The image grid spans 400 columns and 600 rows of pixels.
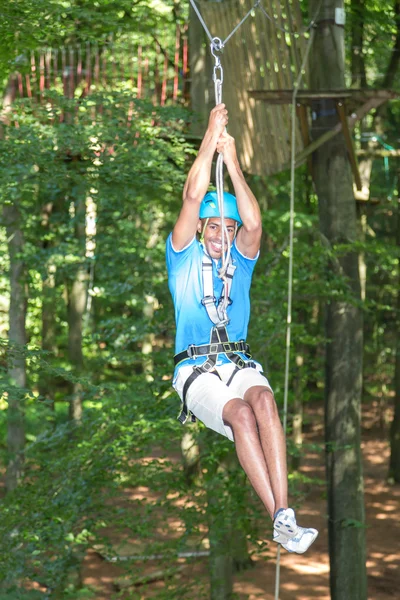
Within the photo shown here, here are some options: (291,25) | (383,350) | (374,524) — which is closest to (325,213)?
(291,25)

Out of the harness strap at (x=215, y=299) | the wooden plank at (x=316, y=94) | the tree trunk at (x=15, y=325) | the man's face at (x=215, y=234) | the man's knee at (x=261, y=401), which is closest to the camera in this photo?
the man's knee at (x=261, y=401)

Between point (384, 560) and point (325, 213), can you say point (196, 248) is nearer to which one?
point (325, 213)

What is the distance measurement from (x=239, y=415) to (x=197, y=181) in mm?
1037

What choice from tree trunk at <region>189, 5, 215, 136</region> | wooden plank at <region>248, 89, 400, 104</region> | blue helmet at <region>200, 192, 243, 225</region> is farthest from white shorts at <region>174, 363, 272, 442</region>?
tree trunk at <region>189, 5, 215, 136</region>

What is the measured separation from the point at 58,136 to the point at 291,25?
2261mm

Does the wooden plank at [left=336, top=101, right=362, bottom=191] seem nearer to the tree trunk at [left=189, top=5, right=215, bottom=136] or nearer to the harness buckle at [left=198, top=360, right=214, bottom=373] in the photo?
the tree trunk at [left=189, top=5, right=215, bottom=136]

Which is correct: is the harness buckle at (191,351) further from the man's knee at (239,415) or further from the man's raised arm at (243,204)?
the man's raised arm at (243,204)

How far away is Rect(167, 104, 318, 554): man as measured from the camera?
3670 mm

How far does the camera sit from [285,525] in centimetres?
339

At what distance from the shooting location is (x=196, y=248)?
4016 mm

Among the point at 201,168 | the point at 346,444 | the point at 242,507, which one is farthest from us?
the point at 346,444

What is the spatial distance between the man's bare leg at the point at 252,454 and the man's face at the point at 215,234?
31.5 inches

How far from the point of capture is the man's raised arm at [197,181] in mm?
3836

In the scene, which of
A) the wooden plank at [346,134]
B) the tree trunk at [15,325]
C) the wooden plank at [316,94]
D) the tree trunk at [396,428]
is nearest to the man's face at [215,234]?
the wooden plank at [316,94]
